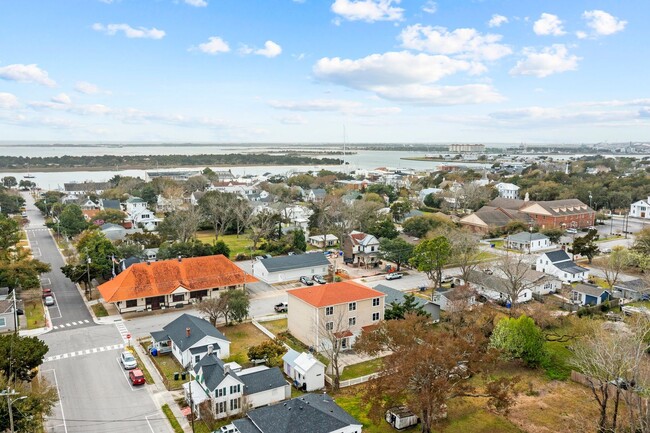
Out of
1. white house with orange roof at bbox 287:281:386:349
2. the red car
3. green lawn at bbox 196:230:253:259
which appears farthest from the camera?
green lawn at bbox 196:230:253:259

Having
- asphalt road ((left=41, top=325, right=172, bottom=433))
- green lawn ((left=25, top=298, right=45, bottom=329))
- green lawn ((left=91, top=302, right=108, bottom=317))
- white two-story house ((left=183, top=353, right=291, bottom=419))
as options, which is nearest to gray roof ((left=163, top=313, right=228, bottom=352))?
white two-story house ((left=183, top=353, right=291, bottom=419))

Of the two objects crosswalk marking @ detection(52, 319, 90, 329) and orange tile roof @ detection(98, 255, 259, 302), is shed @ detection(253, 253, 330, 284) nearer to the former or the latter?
orange tile roof @ detection(98, 255, 259, 302)

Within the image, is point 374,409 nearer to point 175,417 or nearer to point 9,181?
point 175,417

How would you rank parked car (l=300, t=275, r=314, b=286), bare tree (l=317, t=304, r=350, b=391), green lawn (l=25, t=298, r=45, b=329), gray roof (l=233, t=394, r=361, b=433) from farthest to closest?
parked car (l=300, t=275, r=314, b=286)
green lawn (l=25, t=298, r=45, b=329)
bare tree (l=317, t=304, r=350, b=391)
gray roof (l=233, t=394, r=361, b=433)

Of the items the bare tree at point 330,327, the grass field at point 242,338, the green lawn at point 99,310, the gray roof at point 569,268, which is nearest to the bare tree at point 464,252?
the gray roof at point 569,268

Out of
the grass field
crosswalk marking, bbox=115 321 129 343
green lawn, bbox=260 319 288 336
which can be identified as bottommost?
green lawn, bbox=260 319 288 336

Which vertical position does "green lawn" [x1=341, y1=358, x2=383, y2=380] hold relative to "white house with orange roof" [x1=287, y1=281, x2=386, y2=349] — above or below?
below
